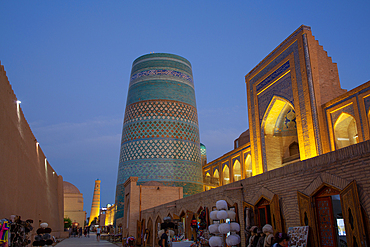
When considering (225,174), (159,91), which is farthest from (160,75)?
(225,174)

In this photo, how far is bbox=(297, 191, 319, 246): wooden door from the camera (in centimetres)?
402

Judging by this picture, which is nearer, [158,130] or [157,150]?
[157,150]

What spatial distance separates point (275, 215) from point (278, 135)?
5.93 metres

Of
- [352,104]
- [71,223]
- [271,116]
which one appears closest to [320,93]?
[352,104]

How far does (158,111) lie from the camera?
1409 centimetres

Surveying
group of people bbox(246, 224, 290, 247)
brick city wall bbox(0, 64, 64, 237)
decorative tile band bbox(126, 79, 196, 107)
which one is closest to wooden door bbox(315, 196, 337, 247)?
group of people bbox(246, 224, 290, 247)

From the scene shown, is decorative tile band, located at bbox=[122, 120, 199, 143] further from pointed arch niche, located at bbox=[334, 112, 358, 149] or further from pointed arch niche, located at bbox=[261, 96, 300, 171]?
pointed arch niche, located at bbox=[334, 112, 358, 149]

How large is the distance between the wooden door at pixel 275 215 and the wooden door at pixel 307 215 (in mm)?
396

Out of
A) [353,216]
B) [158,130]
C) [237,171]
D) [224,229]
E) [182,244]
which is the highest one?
[158,130]

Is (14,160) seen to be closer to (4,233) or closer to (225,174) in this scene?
(4,233)

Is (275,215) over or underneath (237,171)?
underneath

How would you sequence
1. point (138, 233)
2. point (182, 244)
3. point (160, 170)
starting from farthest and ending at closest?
point (160, 170), point (138, 233), point (182, 244)

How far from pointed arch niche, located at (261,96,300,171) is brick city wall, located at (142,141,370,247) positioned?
407 centimetres

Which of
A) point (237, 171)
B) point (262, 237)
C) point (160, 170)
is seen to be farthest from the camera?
point (237, 171)
